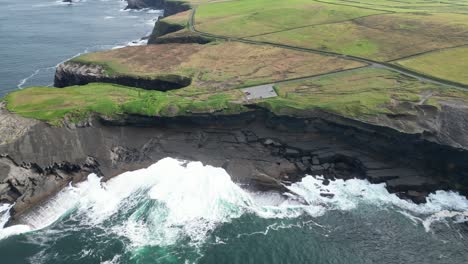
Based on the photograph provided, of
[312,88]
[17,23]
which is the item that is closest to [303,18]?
[312,88]

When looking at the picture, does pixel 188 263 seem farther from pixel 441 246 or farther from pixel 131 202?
pixel 441 246

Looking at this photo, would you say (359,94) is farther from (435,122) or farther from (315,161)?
(315,161)

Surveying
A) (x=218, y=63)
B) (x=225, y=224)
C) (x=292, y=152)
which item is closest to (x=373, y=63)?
(x=218, y=63)

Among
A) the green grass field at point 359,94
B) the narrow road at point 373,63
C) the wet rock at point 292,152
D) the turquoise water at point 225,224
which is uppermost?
the narrow road at point 373,63

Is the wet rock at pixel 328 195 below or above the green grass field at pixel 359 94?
below

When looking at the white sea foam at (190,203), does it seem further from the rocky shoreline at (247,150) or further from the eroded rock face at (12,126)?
the eroded rock face at (12,126)

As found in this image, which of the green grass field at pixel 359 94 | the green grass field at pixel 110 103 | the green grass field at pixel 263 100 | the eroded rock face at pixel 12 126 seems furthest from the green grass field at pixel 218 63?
the eroded rock face at pixel 12 126
